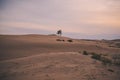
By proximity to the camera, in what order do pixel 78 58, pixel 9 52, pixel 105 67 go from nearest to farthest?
pixel 105 67 → pixel 78 58 → pixel 9 52

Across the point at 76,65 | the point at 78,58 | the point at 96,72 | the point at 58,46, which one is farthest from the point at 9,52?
the point at 96,72

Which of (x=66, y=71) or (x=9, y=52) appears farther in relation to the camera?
(x=9, y=52)

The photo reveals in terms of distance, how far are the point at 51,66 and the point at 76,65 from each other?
1685mm

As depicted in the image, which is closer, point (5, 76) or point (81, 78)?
point (81, 78)

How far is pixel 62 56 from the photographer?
1700cm

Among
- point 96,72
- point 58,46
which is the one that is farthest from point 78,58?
point 58,46

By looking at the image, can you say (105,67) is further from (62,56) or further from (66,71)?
(62,56)

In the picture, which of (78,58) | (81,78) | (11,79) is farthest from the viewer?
(78,58)

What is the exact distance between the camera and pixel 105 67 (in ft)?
46.2

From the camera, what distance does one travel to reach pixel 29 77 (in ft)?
39.7

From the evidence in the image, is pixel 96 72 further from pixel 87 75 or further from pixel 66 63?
pixel 66 63

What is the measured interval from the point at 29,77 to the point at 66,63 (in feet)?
11.7

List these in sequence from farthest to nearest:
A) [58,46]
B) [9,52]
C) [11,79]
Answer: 1. [58,46]
2. [9,52]
3. [11,79]

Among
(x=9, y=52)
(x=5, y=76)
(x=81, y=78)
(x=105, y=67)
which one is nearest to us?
(x=81, y=78)
